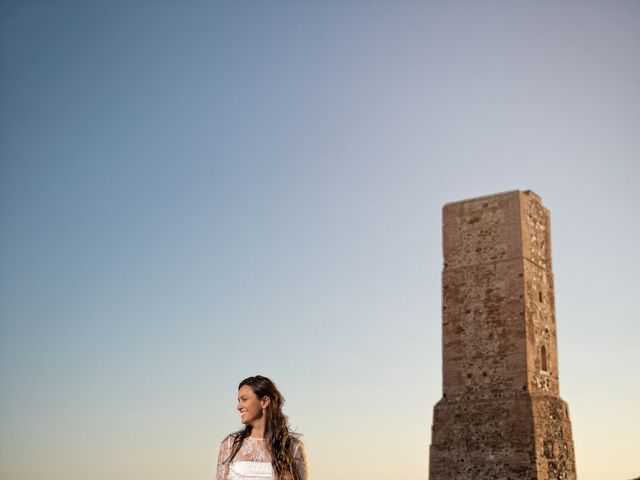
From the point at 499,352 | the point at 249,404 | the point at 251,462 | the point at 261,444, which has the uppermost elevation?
the point at 499,352

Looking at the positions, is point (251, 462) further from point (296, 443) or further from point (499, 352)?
point (499, 352)

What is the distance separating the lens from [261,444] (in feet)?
16.5

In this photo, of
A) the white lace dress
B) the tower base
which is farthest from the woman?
the tower base

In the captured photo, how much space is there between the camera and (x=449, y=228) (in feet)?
67.6

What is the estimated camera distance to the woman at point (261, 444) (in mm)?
4918

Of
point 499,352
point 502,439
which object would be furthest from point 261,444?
point 499,352

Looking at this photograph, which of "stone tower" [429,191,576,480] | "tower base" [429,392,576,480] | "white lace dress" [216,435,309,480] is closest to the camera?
"white lace dress" [216,435,309,480]

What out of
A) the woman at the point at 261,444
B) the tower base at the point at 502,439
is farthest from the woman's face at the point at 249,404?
Answer: the tower base at the point at 502,439

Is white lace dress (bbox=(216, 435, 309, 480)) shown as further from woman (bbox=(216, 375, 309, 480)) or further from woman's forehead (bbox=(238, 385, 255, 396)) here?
woman's forehead (bbox=(238, 385, 255, 396))

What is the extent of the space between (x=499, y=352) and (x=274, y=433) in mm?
14876

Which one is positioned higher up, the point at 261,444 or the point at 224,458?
the point at 261,444

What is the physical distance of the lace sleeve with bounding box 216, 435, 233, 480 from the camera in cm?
491

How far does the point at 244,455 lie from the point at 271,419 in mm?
260

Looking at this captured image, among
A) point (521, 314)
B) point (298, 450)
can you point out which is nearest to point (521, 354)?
point (521, 314)
